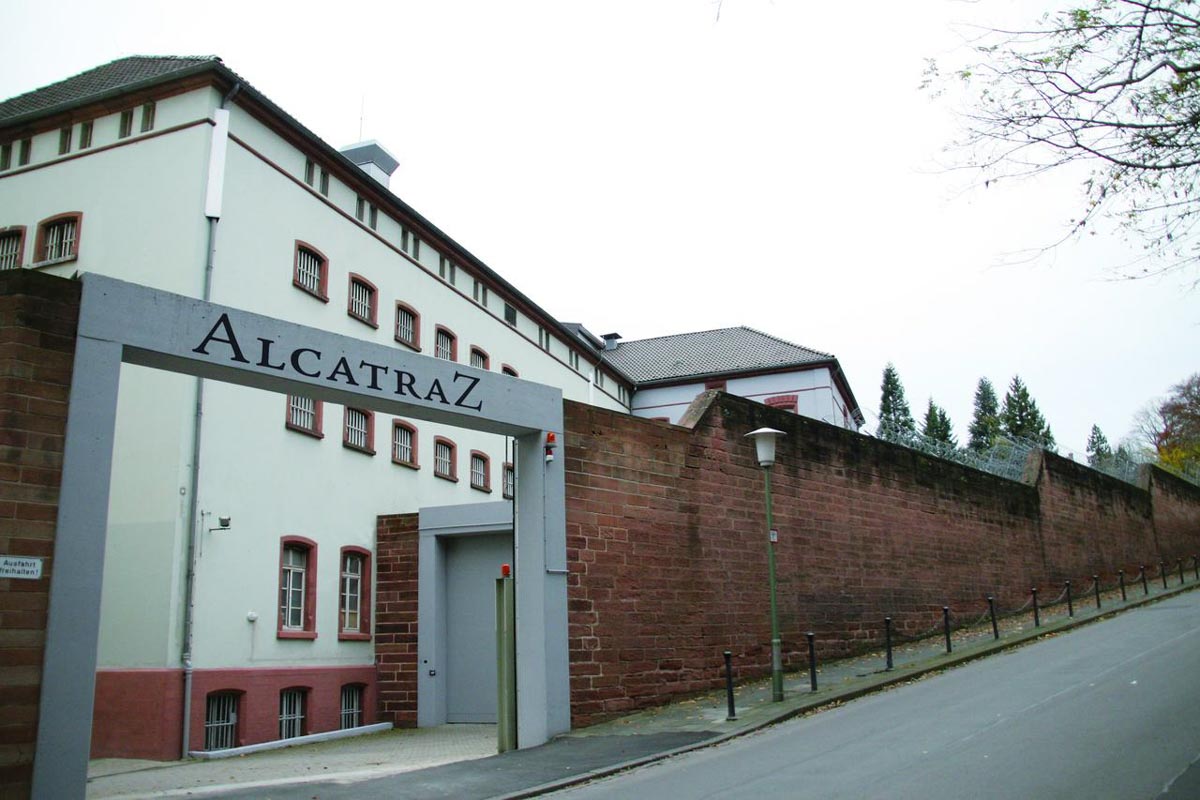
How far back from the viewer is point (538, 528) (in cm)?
1356

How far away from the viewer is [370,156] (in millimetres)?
30719

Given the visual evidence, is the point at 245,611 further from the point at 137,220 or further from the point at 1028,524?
the point at 1028,524

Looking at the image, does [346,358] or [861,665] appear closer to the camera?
[346,358]

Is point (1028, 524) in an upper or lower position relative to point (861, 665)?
upper

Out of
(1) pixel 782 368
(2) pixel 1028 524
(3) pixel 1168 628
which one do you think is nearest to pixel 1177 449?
(1) pixel 782 368

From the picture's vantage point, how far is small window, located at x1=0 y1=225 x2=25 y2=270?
20938 mm

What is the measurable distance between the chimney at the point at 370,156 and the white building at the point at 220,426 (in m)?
4.73

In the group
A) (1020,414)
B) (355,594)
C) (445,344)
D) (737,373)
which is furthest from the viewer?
(1020,414)

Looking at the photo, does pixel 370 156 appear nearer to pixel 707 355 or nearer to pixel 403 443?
pixel 403 443

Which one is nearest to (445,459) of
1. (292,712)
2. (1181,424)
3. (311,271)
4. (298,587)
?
(311,271)

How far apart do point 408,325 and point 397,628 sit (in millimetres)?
10760

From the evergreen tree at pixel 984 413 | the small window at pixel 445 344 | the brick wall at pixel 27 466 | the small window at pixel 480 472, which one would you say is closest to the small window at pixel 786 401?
the small window at pixel 480 472

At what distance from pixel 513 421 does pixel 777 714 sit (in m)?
5.14

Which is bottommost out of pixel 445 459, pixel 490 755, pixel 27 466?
pixel 490 755
